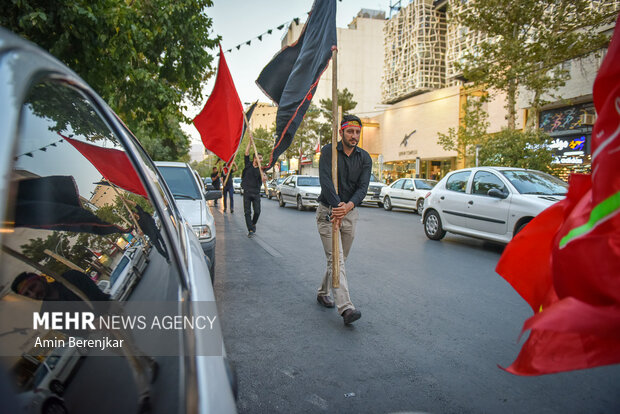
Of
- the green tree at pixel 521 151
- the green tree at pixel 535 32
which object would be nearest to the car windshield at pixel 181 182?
the green tree at pixel 521 151

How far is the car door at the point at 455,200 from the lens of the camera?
27.8 feet

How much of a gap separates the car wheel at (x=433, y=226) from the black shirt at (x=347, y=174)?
5.41m

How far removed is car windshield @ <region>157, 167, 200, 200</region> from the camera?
20.3ft

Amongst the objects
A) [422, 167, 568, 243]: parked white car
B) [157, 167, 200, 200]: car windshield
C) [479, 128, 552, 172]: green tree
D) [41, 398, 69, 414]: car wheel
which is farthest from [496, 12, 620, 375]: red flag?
[479, 128, 552, 172]: green tree

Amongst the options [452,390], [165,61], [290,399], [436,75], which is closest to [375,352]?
[452,390]

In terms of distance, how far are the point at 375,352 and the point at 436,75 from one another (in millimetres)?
38674

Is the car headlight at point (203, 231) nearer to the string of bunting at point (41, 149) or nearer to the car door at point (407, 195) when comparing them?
the string of bunting at point (41, 149)

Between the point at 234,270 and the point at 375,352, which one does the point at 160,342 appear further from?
the point at 234,270

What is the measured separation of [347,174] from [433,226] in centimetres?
574

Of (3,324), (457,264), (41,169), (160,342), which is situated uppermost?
(41,169)

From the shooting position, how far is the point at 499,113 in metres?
26.1

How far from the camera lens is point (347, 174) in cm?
420

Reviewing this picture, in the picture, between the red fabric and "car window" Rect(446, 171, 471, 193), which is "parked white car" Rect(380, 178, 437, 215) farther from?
the red fabric

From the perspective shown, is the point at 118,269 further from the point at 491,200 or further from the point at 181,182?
the point at 491,200
